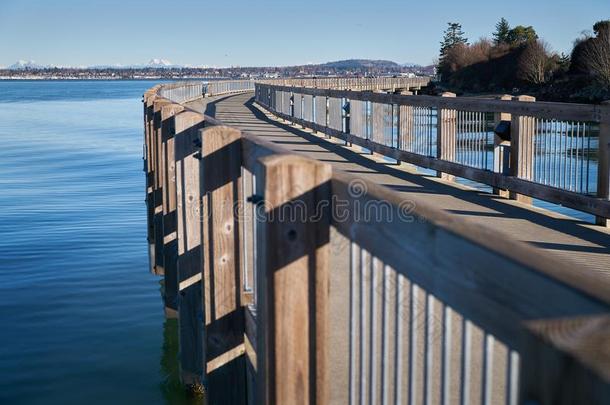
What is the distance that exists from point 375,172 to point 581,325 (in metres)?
11.7

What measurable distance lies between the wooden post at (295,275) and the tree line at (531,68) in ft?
198

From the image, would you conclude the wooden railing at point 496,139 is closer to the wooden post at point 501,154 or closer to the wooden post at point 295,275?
the wooden post at point 501,154

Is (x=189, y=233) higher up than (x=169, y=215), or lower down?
higher up

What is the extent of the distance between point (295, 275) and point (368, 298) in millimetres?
943

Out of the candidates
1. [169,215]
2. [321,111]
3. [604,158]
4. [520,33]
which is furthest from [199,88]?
[520,33]

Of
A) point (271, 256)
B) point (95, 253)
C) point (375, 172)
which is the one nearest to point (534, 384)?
point (271, 256)

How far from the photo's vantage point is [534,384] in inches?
60.6

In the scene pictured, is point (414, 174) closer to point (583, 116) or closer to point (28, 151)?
point (583, 116)

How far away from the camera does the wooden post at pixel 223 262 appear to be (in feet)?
15.3

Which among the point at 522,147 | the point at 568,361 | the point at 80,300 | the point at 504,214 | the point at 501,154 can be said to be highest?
the point at 568,361

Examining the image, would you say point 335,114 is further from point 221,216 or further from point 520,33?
point 520,33

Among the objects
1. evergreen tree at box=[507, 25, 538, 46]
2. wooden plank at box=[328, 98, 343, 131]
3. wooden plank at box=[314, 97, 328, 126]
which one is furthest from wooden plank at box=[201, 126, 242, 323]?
evergreen tree at box=[507, 25, 538, 46]

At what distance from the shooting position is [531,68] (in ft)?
285

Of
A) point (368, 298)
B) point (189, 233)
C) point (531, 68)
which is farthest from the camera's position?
point (531, 68)
